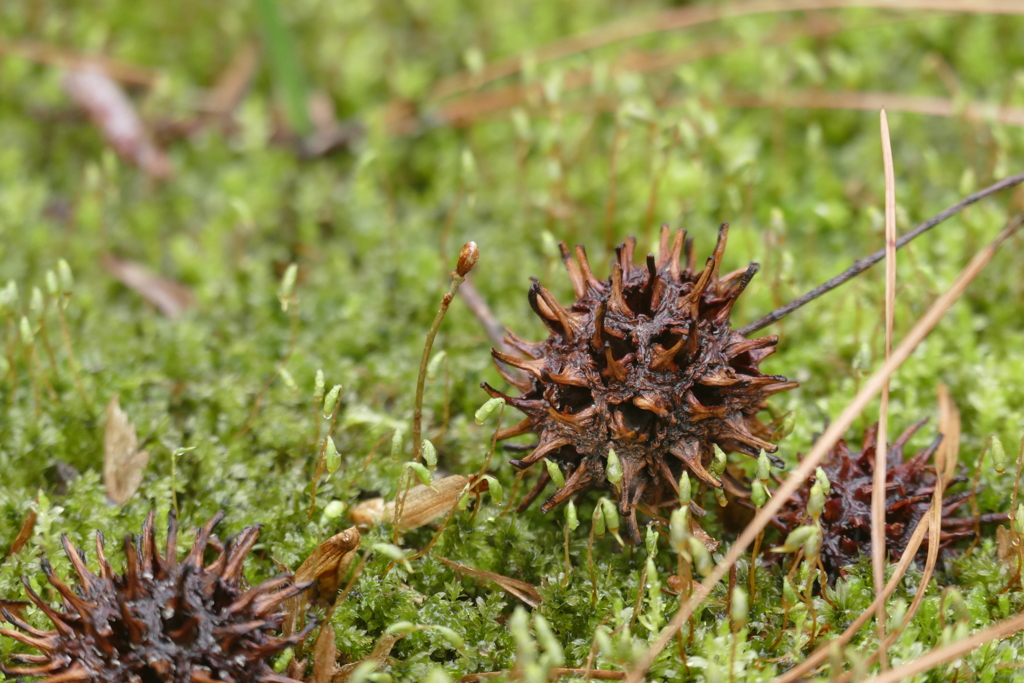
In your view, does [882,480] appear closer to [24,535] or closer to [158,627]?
[158,627]

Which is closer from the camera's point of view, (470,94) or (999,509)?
(999,509)

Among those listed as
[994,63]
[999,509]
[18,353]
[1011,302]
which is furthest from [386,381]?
[994,63]

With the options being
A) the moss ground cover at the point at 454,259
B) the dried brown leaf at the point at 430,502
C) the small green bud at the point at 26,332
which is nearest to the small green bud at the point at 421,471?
the moss ground cover at the point at 454,259

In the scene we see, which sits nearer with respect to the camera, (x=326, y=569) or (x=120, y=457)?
(x=326, y=569)

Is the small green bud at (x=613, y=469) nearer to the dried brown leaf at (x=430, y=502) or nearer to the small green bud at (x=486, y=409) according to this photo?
the small green bud at (x=486, y=409)

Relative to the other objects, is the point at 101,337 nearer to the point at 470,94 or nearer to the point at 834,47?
the point at 470,94

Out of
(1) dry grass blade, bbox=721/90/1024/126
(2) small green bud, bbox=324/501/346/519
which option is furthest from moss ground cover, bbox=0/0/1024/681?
(2) small green bud, bbox=324/501/346/519

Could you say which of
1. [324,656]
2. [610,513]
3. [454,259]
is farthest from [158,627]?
[454,259]
